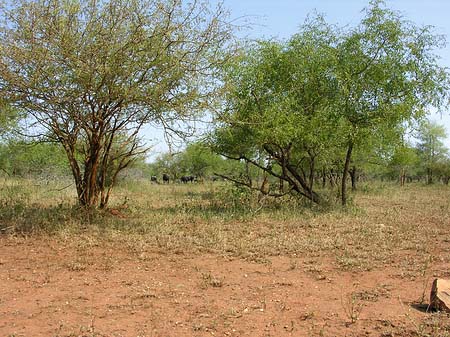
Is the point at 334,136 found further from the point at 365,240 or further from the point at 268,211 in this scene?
the point at 365,240

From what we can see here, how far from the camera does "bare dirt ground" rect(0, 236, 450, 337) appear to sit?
3916 mm

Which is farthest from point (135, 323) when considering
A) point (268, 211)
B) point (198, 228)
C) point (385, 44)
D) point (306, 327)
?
point (385, 44)

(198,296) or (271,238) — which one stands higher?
(271,238)

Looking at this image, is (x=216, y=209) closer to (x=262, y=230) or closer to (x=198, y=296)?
(x=262, y=230)

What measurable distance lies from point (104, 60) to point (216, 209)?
5998 millimetres

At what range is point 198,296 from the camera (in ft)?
16.0

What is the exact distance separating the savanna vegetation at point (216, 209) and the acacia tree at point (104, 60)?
29 millimetres

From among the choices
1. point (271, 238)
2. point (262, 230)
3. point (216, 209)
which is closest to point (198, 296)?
point (271, 238)

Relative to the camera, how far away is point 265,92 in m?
11.9

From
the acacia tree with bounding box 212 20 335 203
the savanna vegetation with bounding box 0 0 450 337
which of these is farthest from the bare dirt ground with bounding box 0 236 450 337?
the acacia tree with bounding box 212 20 335 203

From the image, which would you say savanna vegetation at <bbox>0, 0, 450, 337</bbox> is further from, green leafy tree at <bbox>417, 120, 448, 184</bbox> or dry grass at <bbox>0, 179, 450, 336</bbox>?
green leafy tree at <bbox>417, 120, 448, 184</bbox>

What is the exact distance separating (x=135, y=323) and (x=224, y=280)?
1.69m

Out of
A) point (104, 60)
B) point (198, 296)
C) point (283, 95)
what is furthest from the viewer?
point (283, 95)

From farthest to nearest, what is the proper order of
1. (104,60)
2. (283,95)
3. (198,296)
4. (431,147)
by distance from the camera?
(431,147) < (283,95) < (104,60) < (198,296)
